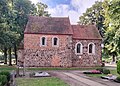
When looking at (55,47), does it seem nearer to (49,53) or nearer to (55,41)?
(55,41)

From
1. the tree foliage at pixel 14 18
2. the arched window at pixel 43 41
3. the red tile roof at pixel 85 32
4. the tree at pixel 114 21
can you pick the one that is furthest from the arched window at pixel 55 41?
the tree at pixel 114 21

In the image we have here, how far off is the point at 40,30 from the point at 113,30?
1786 centimetres

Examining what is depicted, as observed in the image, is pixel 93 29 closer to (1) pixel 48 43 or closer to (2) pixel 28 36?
(1) pixel 48 43

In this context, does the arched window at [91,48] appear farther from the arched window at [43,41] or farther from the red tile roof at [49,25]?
the arched window at [43,41]

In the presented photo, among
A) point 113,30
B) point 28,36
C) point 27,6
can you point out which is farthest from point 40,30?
point 113,30

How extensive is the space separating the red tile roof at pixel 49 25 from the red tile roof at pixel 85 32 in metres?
2.39

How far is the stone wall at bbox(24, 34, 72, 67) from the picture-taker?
144 feet

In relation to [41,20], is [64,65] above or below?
below

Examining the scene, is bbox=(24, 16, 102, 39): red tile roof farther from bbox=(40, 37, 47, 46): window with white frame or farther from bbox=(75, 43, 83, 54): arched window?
bbox=(75, 43, 83, 54): arched window

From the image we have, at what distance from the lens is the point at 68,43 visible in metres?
44.9

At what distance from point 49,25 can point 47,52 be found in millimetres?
5207

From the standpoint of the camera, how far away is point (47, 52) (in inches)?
1746

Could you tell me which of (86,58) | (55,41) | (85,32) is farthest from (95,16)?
(55,41)

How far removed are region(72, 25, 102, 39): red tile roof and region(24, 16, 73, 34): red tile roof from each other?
239 cm
